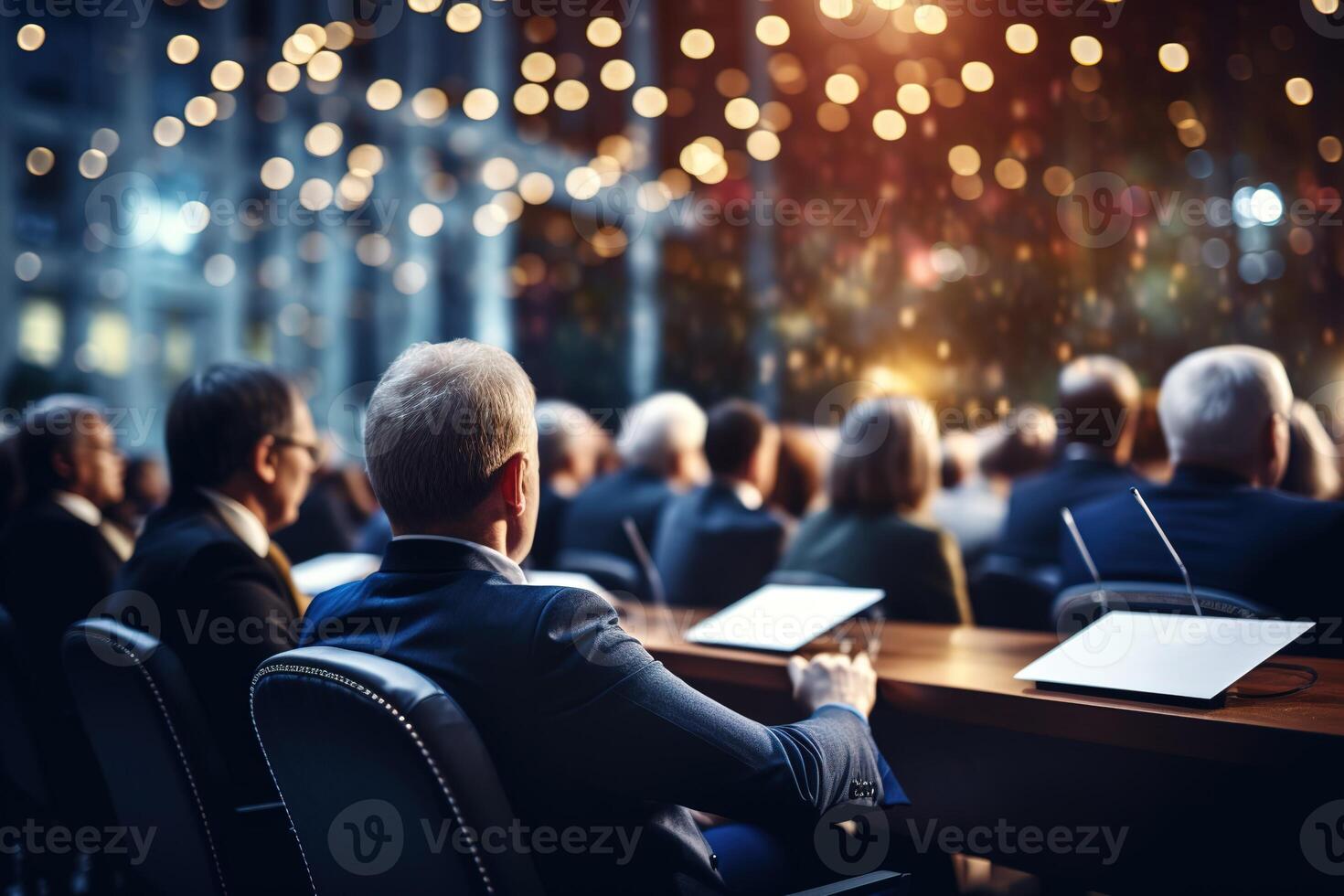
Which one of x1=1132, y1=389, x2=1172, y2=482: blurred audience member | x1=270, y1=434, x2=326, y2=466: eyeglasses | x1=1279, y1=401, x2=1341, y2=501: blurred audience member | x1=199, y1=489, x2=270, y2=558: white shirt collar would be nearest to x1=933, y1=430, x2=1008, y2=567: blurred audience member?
x1=1132, y1=389, x2=1172, y2=482: blurred audience member

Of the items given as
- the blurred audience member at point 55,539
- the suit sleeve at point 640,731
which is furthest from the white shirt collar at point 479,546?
the blurred audience member at point 55,539

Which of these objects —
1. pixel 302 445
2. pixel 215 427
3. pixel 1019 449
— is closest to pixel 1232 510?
pixel 302 445

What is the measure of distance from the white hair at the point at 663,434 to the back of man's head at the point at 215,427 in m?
1.82

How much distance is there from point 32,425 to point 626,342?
854 cm

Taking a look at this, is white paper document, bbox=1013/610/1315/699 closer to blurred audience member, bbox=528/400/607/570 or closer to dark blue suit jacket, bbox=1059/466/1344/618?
dark blue suit jacket, bbox=1059/466/1344/618

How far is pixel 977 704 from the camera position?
1308mm

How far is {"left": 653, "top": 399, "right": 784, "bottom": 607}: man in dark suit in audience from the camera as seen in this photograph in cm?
281

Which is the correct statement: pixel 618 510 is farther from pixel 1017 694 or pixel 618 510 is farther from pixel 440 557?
pixel 440 557

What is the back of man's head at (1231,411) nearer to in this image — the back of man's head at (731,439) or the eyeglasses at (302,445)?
the back of man's head at (731,439)

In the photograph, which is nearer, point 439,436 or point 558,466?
point 439,436

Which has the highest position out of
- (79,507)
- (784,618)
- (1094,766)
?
(79,507)

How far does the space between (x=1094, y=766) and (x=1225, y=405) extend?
29.7 inches

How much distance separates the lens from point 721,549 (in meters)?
2.81

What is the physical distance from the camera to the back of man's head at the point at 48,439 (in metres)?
2.38
